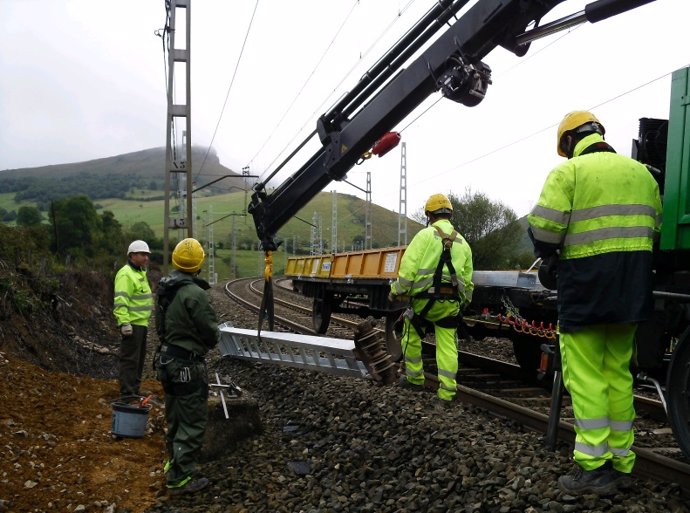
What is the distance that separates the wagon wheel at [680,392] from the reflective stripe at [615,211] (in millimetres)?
767

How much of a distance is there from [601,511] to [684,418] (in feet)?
2.93

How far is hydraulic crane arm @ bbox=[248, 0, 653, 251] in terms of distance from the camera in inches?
234

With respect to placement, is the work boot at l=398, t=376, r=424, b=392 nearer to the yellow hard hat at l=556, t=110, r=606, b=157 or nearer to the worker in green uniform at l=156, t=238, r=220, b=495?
the worker in green uniform at l=156, t=238, r=220, b=495

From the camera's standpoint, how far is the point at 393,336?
28.8 feet

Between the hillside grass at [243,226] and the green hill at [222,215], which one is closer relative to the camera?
the hillside grass at [243,226]

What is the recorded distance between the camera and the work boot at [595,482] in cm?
319

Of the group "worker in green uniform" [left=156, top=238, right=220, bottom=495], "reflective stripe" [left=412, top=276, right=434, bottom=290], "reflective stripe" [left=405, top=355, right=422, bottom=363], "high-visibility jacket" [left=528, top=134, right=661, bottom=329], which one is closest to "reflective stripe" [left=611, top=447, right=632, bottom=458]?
"high-visibility jacket" [left=528, top=134, right=661, bottom=329]

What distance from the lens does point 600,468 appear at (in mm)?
3240

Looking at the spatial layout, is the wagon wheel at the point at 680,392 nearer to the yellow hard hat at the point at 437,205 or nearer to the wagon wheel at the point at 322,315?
the yellow hard hat at the point at 437,205

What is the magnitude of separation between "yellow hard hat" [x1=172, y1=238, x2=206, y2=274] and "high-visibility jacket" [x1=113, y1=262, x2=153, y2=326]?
2148 millimetres

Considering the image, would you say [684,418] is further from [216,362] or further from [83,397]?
[216,362]

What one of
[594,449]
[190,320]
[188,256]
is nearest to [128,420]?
[190,320]

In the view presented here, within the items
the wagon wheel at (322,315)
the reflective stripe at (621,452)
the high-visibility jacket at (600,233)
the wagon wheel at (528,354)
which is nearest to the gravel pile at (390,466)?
the reflective stripe at (621,452)

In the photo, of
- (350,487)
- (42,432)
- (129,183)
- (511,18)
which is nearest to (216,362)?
(42,432)
